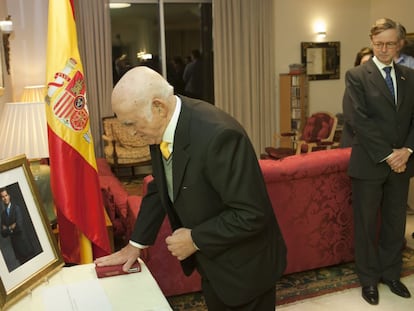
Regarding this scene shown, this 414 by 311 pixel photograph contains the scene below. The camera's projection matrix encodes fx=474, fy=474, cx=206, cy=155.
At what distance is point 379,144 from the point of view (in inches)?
107

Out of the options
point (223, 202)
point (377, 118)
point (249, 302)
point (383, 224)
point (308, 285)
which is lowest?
point (308, 285)

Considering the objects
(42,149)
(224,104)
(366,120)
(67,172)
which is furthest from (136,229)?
(224,104)

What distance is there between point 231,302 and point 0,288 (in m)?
0.67

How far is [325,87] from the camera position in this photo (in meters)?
7.75

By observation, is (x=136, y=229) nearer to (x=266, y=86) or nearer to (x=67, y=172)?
(x=67, y=172)

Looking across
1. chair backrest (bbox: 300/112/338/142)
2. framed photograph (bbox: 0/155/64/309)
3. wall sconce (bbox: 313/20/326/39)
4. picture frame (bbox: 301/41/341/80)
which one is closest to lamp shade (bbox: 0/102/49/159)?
framed photograph (bbox: 0/155/64/309)

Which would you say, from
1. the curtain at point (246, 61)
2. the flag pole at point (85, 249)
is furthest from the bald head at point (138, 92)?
the curtain at point (246, 61)

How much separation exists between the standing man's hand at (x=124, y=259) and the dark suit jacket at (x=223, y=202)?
0.21 metres

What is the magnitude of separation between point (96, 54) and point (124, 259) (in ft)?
18.0

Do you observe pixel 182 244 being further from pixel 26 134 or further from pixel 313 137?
pixel 313 137

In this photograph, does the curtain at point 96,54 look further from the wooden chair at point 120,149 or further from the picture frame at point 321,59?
the picture frame at point 321,59

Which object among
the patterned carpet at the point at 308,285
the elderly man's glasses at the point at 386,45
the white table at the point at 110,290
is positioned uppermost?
the elderly man's glasses at the point at 386,45

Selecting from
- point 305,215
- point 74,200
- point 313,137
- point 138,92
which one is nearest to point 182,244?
point 138,92

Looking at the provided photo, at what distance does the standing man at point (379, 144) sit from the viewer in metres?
2.73
